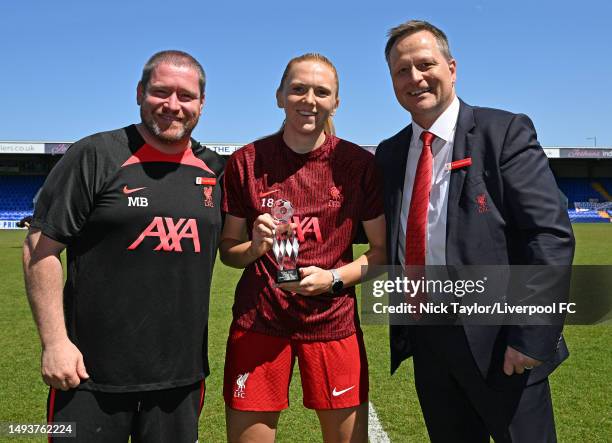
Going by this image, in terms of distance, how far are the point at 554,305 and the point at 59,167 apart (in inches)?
81.0

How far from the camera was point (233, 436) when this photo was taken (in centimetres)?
260

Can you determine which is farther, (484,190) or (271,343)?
(271,343)

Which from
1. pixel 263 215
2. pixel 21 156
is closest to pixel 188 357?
pixel 263 215

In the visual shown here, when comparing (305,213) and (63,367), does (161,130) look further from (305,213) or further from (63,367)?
(63,367)

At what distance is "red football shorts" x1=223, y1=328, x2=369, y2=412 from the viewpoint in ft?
8.42

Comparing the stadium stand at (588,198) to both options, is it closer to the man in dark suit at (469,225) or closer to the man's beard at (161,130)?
the man in dark suit at (469,225)

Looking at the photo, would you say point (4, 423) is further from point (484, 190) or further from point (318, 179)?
point (484, 190)

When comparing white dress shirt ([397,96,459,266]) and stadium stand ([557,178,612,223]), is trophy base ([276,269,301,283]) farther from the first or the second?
stadium stand ([557,178,612,223])

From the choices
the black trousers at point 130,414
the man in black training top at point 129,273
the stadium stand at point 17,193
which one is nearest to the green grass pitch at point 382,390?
the black trousers at point 130,414

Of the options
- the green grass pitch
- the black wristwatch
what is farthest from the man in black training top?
the green grass pitch

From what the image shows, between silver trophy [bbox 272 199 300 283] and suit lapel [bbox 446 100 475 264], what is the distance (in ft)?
2.23

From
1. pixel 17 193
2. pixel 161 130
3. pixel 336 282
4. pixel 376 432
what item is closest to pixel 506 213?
pixel 336 282

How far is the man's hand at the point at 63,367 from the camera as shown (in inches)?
86.9

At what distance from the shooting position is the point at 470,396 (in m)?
2.50
